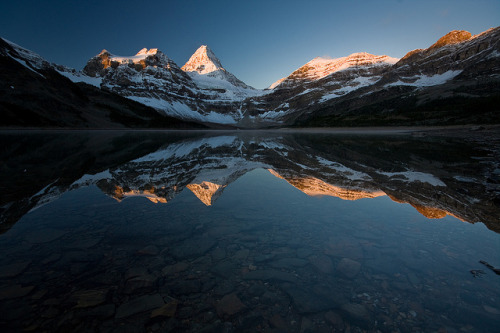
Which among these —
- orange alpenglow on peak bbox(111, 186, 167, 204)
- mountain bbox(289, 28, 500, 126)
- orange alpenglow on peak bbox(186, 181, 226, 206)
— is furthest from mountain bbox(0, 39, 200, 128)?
mountain bbox(289, 28, 500, 126)

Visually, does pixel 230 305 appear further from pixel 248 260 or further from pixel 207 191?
pixel 207 191

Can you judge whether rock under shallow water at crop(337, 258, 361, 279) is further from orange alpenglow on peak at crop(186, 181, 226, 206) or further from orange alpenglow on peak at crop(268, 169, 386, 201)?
orange alpenglow on peak at crop(186, 181, 226, 206)

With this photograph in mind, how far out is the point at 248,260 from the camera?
627cm

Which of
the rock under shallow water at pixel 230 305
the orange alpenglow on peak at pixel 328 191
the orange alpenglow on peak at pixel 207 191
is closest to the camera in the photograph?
the rock under shallow water at pixel 230 305

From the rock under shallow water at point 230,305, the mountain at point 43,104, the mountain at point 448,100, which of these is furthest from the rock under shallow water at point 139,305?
the mountain at point 43,104

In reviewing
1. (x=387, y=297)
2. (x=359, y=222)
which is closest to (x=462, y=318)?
(x=387, y=297)

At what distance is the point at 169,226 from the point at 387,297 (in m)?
6.25

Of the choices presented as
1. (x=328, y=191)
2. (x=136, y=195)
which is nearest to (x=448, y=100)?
(x=328, y=191)

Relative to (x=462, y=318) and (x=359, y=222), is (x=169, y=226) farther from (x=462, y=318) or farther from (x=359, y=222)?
(x=462, y=318)

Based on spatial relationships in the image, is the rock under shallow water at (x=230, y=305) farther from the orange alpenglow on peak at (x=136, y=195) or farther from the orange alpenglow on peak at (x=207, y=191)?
the orange alpenglow on peak at (x=136, y=195)

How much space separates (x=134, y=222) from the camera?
850cm

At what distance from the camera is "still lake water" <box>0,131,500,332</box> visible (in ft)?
14.3

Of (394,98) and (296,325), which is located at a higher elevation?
(394,98)

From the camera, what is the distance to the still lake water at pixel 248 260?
4.35 m
